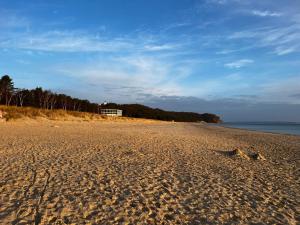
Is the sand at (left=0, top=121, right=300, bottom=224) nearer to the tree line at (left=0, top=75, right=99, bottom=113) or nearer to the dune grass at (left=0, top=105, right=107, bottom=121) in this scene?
the dune grass at (left=0, top=105, right=107, bottom=121)

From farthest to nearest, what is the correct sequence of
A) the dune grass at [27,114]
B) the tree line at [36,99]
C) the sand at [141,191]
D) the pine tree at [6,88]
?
the tree line at [36,99], the pine tree at [6,88], the dune grass at [27,114], the sand at [141,191]

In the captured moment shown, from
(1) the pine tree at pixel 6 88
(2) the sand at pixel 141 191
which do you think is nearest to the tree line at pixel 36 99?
(1) the pine tree at pixel 6 88

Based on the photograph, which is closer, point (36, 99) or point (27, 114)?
point (27, 114)

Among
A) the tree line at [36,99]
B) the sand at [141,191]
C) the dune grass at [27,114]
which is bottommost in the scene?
the sand at [141,191]

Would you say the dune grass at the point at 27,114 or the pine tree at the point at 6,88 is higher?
the pine tree at the point at 6,88

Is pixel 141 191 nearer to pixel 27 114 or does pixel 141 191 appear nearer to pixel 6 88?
pixel 27 114

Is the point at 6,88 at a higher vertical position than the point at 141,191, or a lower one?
higher

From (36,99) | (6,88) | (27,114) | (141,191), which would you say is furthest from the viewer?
(36,99)

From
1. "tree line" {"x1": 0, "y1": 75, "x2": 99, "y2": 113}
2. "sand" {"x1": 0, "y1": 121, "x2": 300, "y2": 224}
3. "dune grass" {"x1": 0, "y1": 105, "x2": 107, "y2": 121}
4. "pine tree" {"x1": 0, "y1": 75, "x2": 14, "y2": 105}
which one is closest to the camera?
"sand" {"x1": 0, "y1": 121, "x2": 300, "y2": 224}

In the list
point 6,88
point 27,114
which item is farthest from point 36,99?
point 27,114

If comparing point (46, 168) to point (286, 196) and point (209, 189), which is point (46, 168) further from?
point (286, 196)

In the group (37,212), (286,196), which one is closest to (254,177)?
(286,196)

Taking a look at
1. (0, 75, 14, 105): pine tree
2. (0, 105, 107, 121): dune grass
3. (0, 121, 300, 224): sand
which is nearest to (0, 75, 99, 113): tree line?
(0, 75, 14, 105): pine tree

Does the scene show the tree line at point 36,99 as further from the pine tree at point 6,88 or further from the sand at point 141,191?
the sand at point 141,191
